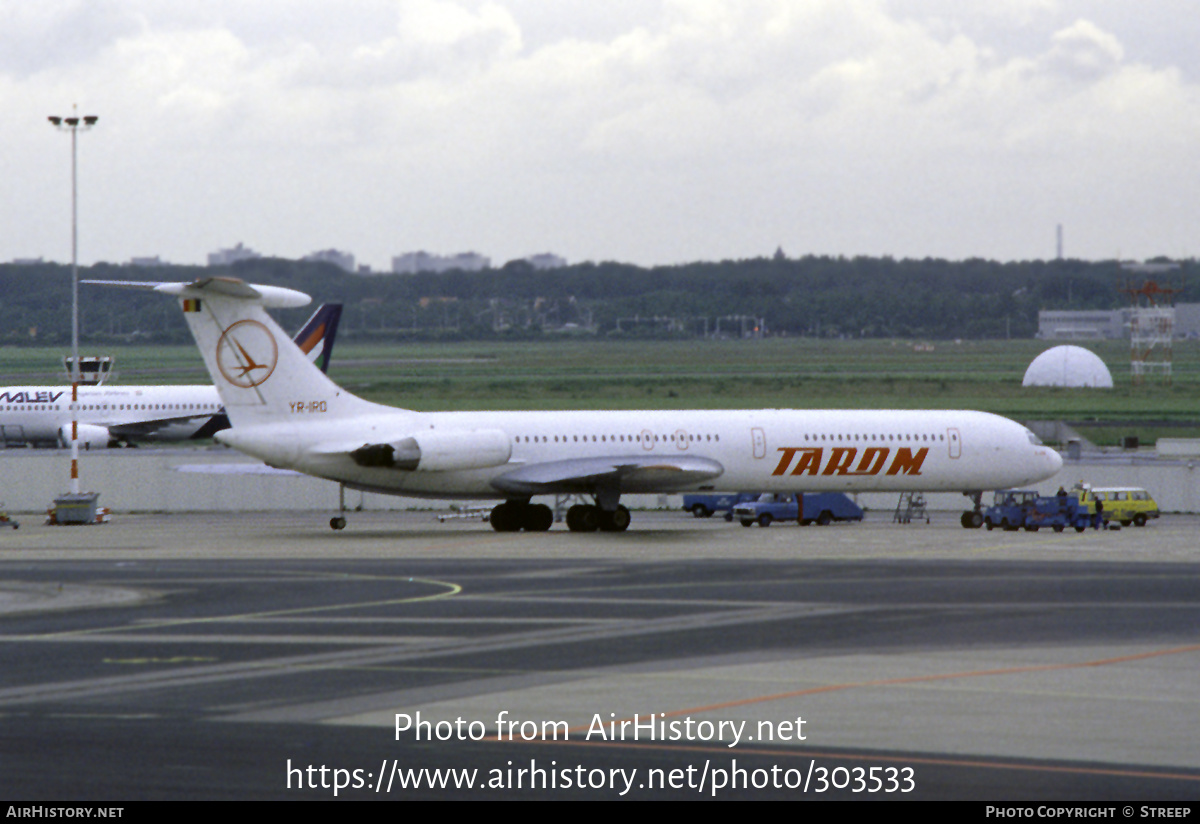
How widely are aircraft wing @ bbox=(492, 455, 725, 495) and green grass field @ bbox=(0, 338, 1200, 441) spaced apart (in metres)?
45.7

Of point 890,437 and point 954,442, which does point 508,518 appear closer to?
point 890,437

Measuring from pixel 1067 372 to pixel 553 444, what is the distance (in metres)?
92.1

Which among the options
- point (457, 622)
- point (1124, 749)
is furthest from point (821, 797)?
point (457, 622)

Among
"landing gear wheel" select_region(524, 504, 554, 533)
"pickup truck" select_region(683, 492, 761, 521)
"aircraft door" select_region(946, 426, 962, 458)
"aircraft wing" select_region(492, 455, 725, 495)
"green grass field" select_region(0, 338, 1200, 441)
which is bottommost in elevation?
"pickup truck" select_region(683, 492, 761, 521)

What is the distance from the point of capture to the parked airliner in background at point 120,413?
A: 78625mm

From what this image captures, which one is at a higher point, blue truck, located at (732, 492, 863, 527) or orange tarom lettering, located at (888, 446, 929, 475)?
orange tarom lettering, located at (888, 446, 929, 475)

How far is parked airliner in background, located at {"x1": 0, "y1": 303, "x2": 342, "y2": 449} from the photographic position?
78.6m

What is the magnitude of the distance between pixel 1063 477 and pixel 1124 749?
1861 inches

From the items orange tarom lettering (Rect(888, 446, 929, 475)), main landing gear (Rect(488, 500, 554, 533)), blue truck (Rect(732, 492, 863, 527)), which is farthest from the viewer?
blue truck (Rect(732, 492, 863, 527))

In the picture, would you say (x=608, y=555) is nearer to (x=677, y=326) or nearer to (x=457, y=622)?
(x=457, y=622)

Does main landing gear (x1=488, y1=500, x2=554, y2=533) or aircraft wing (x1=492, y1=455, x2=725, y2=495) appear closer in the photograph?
aircraft wing (x1=492, y1=455, x2=725, y2=495)

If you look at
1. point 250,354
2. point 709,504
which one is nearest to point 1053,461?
point 709,504

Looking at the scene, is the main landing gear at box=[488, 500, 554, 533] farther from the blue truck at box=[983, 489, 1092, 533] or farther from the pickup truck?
the blue truck at box=[983, 489, 1092, 533]

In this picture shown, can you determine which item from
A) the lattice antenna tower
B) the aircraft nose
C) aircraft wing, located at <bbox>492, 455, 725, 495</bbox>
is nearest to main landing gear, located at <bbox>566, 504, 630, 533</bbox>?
aircraft wing, located at <bbox>492, 455, 725, 495</bbox>
